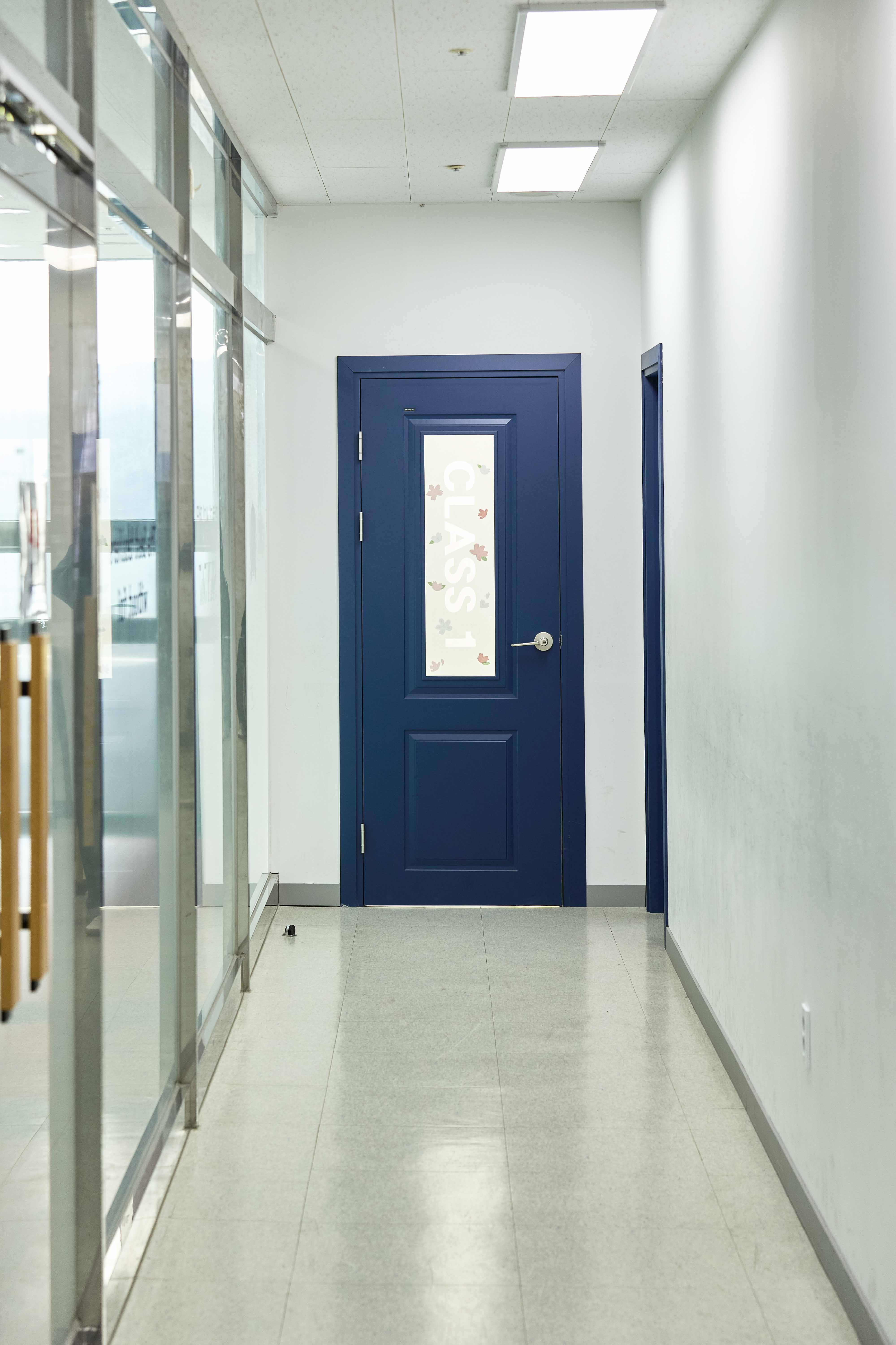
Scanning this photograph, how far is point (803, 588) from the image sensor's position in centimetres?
264

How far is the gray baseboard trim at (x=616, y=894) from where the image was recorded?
204 inches

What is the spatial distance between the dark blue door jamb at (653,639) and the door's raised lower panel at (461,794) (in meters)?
0.58

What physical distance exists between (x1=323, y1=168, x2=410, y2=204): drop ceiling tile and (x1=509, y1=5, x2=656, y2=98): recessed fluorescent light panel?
3.28 ft

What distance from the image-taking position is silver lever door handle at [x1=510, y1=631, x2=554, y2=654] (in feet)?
16.8

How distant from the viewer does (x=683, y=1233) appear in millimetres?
2586

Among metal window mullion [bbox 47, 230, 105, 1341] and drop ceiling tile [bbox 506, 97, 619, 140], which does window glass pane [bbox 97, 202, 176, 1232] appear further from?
drop ceiling tile [bbox 506, 97, 619, 140]

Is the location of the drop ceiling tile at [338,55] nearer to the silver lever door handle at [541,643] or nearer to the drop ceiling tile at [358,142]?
the drop ceiling tile at [358,142]

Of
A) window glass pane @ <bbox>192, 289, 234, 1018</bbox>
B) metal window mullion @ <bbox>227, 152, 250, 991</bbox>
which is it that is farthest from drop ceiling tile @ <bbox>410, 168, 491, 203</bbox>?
window glass pane @ <bbox>192, 289, 234, 1018</bbox>

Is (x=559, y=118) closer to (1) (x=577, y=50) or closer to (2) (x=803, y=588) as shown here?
(1) (x=577, y=50)

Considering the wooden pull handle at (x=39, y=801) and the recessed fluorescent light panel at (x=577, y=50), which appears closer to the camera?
the wooden pull handle at (x=39, y=801)

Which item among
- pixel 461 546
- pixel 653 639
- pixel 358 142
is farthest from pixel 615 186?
pixel 653 639

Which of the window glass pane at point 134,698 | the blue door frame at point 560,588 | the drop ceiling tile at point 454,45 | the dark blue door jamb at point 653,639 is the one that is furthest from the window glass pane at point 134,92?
the dark blue door jamb at point 653,639

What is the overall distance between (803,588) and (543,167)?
2.45 m

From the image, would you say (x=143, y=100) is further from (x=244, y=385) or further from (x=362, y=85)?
(x=244, y=385)
